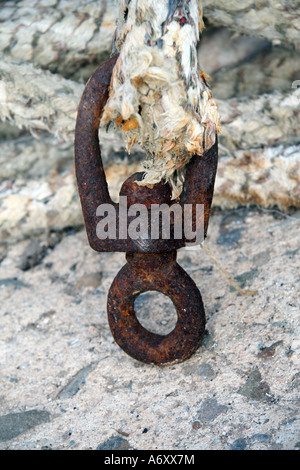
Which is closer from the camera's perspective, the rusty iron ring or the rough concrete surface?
the rough concrete surface

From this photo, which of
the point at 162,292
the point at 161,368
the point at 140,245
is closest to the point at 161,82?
the point at 140,245

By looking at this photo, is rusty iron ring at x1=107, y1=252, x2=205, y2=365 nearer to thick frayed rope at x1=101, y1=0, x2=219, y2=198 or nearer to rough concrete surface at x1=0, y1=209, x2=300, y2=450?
rough concrete surface at x1=0, y1=209, x2=300, y2=450

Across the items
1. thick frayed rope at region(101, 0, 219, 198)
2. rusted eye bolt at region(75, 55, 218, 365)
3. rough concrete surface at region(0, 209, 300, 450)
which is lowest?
rough concrete surface at region(0, 209, 300, 450)

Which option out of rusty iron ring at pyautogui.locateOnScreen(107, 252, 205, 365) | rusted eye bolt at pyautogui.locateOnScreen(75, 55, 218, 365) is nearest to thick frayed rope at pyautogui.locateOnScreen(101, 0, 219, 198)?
rusted eye bolt at pyautogui.locateOnScreen(75, 55, 218, 365)

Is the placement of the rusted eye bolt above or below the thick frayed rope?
below

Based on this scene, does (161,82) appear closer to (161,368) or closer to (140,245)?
(140,245)
